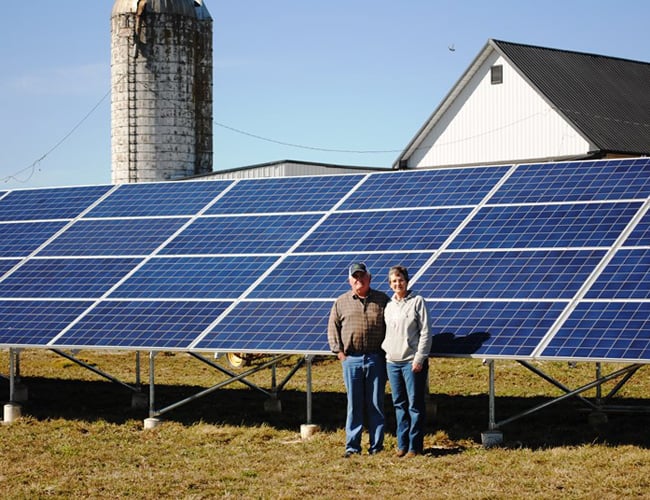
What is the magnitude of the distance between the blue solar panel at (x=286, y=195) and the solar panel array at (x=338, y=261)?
4cm

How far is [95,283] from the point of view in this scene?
1728 centimetres

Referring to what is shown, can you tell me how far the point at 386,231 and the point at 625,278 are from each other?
382 cm

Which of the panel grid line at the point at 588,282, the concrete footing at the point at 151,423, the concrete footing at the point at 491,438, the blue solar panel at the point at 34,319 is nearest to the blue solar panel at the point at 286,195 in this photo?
the blue solar panel at the point at 34,319

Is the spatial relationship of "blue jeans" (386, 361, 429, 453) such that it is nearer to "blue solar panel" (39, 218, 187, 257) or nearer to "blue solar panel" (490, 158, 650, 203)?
"blue solar panel" (490, 158, 650, 203)

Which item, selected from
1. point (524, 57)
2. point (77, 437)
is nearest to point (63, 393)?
point (77, 437)

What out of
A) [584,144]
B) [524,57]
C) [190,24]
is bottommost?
[584,144]

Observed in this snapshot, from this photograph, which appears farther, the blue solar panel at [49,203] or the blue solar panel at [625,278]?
the blue solar panel at [49,203]

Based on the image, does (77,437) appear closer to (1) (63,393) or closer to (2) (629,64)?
(1) (63,393)

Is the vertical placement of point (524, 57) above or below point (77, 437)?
above

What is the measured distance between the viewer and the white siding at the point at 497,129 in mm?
36156

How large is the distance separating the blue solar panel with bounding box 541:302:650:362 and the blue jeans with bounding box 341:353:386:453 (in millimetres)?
1956

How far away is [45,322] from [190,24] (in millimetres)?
35105

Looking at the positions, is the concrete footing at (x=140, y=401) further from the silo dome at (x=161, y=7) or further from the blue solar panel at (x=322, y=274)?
the silo dome at (x=161, y=7)

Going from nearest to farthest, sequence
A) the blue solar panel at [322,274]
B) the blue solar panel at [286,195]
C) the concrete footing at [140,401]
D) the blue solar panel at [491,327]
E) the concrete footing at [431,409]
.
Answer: the blue solar panel at [491,327], the blue solar panel at [322,274], the concrete footing at [431,409], the blue solar panel at [286,195], the concrete footing at [140,401]
